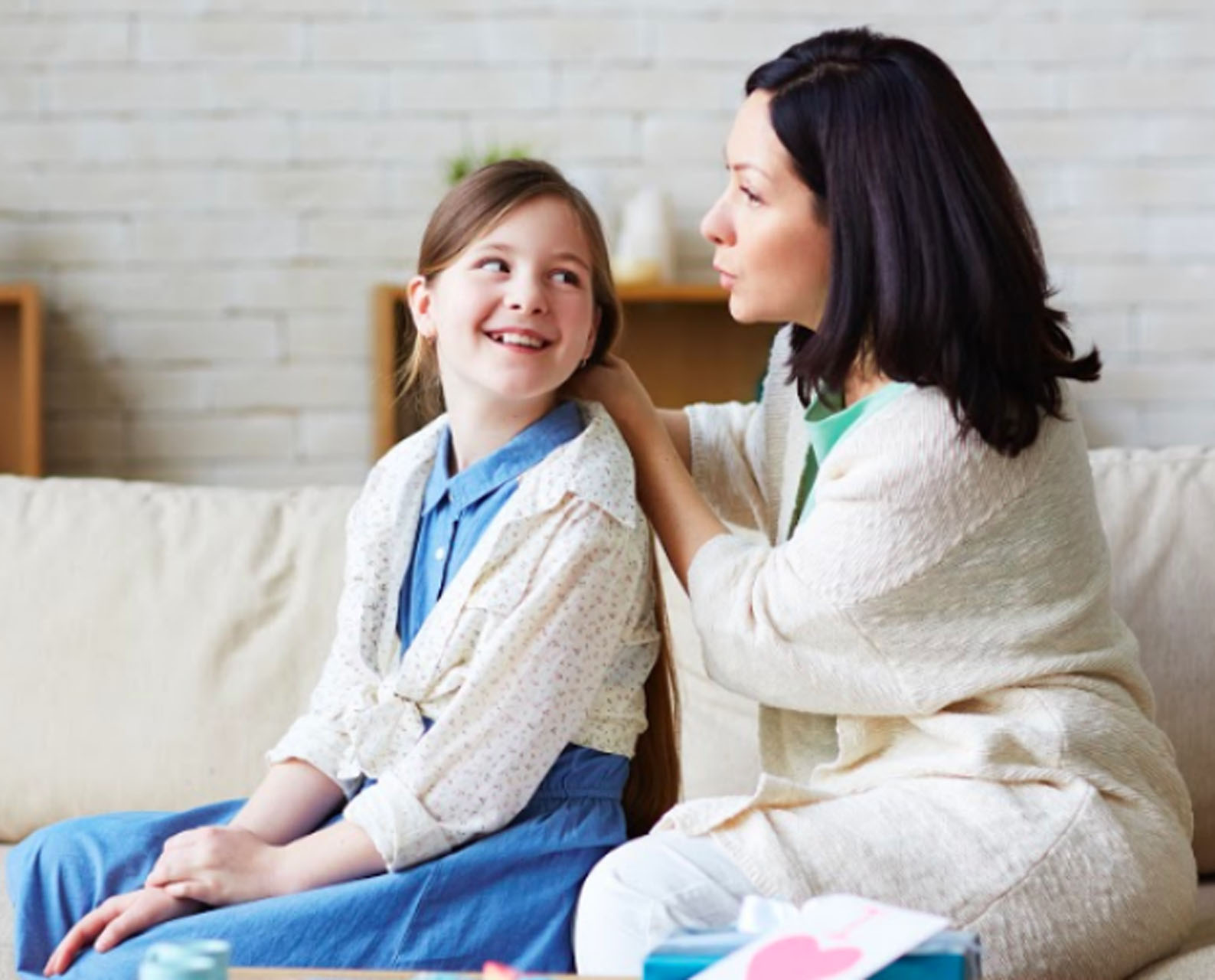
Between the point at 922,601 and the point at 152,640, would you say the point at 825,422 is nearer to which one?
the point at 922,601

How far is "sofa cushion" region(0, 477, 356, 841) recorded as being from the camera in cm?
201

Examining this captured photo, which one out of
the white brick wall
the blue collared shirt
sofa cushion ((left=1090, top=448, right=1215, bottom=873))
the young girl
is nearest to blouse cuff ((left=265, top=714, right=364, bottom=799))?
the young girl

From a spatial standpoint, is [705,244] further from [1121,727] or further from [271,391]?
[1121,727]

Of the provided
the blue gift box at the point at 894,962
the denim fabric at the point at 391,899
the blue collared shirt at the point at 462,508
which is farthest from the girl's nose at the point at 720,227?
the blue gift box at the point at 894,962

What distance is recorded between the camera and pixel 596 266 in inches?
66.7

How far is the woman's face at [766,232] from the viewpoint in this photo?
161 centimetres

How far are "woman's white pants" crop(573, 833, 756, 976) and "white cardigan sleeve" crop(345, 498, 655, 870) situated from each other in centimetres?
14

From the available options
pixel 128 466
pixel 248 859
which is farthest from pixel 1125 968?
pixel 128 466

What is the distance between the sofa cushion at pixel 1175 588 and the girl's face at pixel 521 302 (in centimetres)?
68

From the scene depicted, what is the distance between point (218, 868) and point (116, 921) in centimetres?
9

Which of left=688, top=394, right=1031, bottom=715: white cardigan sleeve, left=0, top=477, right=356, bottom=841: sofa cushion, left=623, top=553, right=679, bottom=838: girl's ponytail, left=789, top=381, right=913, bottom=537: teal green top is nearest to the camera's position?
left=688, top=394, right=1031, bottom=715: white cardigan sleeve

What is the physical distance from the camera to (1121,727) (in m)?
1.53

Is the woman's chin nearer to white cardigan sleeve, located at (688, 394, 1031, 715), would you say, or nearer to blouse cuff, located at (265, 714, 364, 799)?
white cardigan sleeve, located at (688, 394, 1031, 715)

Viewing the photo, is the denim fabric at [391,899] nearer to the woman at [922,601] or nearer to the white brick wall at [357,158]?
the woman at [922,601]
